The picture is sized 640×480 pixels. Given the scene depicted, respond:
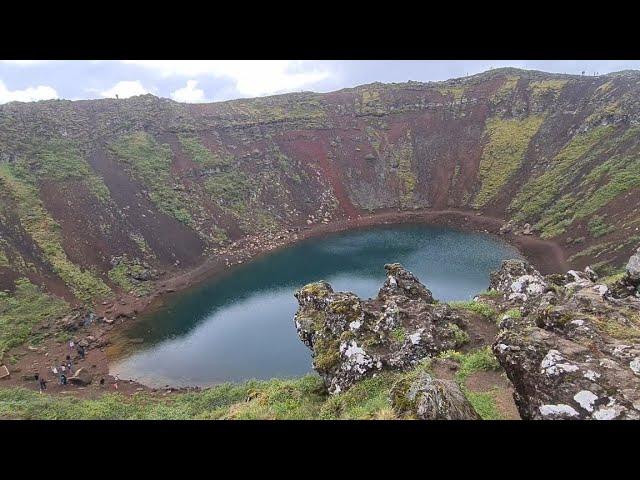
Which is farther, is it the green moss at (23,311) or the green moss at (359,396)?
the green moss at (23,311)

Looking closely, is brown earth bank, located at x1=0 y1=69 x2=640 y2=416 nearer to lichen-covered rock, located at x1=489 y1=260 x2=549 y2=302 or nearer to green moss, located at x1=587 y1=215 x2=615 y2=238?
green moss, located at x1=587 y1=215 x2=615 y2=238

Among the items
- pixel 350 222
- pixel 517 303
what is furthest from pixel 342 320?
pixel 350 222

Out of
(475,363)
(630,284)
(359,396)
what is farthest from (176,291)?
(630,284)

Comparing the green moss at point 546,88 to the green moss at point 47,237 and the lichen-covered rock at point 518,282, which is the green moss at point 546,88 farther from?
the green moss at point 47,237

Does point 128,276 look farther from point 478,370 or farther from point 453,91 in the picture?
point 453,91

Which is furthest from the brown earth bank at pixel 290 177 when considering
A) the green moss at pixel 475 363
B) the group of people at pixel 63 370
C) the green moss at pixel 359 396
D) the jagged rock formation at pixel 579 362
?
the jagged rock formation at pixel 579 362

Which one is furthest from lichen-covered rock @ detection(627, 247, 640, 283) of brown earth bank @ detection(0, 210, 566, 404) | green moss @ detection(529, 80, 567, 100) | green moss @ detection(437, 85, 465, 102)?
green moss @ detection(437, 85, 465, 102)

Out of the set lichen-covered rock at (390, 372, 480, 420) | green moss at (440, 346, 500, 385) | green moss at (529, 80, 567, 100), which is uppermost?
green moss at (529, 80, 567, 100)
